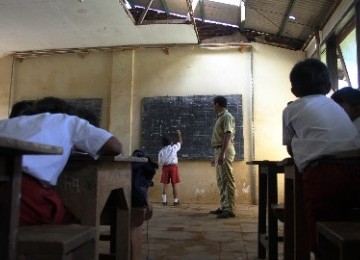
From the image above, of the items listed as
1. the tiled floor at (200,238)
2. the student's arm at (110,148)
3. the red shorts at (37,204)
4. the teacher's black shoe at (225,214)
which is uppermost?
the student's arm at (110,148)

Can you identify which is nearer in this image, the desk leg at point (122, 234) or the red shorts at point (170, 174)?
the desk leg at point (122, 234)

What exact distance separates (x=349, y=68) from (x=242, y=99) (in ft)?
8.70

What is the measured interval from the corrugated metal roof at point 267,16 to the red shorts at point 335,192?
153 inches

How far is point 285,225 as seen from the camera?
2.05 m

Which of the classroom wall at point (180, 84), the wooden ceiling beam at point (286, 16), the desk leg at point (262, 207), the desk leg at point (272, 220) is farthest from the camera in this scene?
the classroom wall at point (180, 84)

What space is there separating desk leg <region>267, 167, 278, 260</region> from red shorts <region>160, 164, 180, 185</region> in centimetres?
379

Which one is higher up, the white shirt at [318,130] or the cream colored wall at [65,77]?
the cream colored wall at [65,77]

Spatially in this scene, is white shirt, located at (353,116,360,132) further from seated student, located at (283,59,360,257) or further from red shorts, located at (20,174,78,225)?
red shorts, located at (20,174,78,225)

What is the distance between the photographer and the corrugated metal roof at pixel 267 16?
5.29 metres

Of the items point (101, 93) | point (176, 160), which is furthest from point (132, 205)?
point (101, 93)

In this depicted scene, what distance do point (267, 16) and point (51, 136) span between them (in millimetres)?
5361

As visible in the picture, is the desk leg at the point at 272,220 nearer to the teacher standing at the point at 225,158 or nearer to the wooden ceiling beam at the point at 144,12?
the teacher standing at the point at 225,158

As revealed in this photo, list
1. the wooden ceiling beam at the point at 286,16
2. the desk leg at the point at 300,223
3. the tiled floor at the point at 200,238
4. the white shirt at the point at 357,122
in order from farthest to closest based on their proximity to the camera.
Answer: the wooden ceiling beam at the point at 286,16 → the tiled floor at the point at 200,238 → the white shirt at the point at 357,122 → the desk leg at the point at 300,223

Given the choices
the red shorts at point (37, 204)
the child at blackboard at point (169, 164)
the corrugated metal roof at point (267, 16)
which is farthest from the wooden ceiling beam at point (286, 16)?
the red shorts at point (37, 204)
